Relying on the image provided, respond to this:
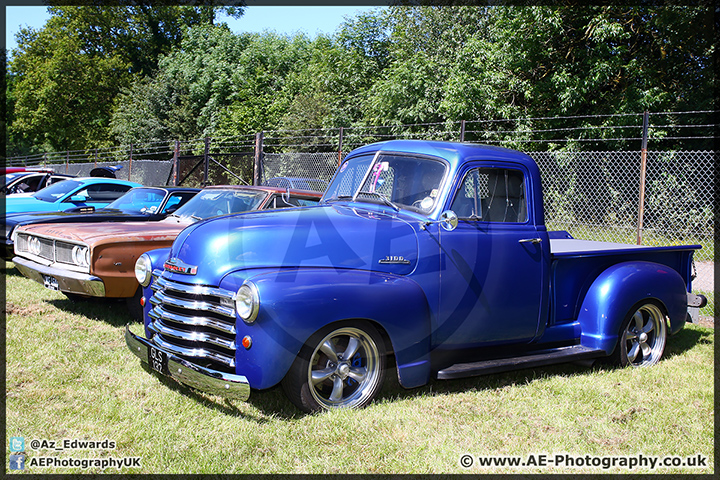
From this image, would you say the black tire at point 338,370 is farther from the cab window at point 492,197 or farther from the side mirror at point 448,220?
the cab window at point 492,197

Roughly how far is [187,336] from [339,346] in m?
1.08

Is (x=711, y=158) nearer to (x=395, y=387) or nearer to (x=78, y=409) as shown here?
(x=395, y=387)

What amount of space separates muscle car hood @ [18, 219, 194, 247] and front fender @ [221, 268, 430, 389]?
2953mm

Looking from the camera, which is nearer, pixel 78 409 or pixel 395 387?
pixel 78 409

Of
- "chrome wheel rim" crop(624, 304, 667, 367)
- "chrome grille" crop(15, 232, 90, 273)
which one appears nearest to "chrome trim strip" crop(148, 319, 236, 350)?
"chrome grille" crop(15, 232, 90, 273)

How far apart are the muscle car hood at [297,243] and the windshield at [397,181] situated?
0.87 ft

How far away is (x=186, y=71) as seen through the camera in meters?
35.1

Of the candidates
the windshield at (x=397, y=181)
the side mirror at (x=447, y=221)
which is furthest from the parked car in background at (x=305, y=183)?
the side mirror at (x=447, y=221)

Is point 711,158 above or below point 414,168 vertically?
above

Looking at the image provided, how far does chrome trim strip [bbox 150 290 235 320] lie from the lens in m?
3.84

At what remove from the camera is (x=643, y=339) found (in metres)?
5.84

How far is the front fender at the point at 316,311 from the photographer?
12.3 ft

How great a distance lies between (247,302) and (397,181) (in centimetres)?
186

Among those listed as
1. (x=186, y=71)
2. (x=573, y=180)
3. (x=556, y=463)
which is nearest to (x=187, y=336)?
(x=556, y=463)
